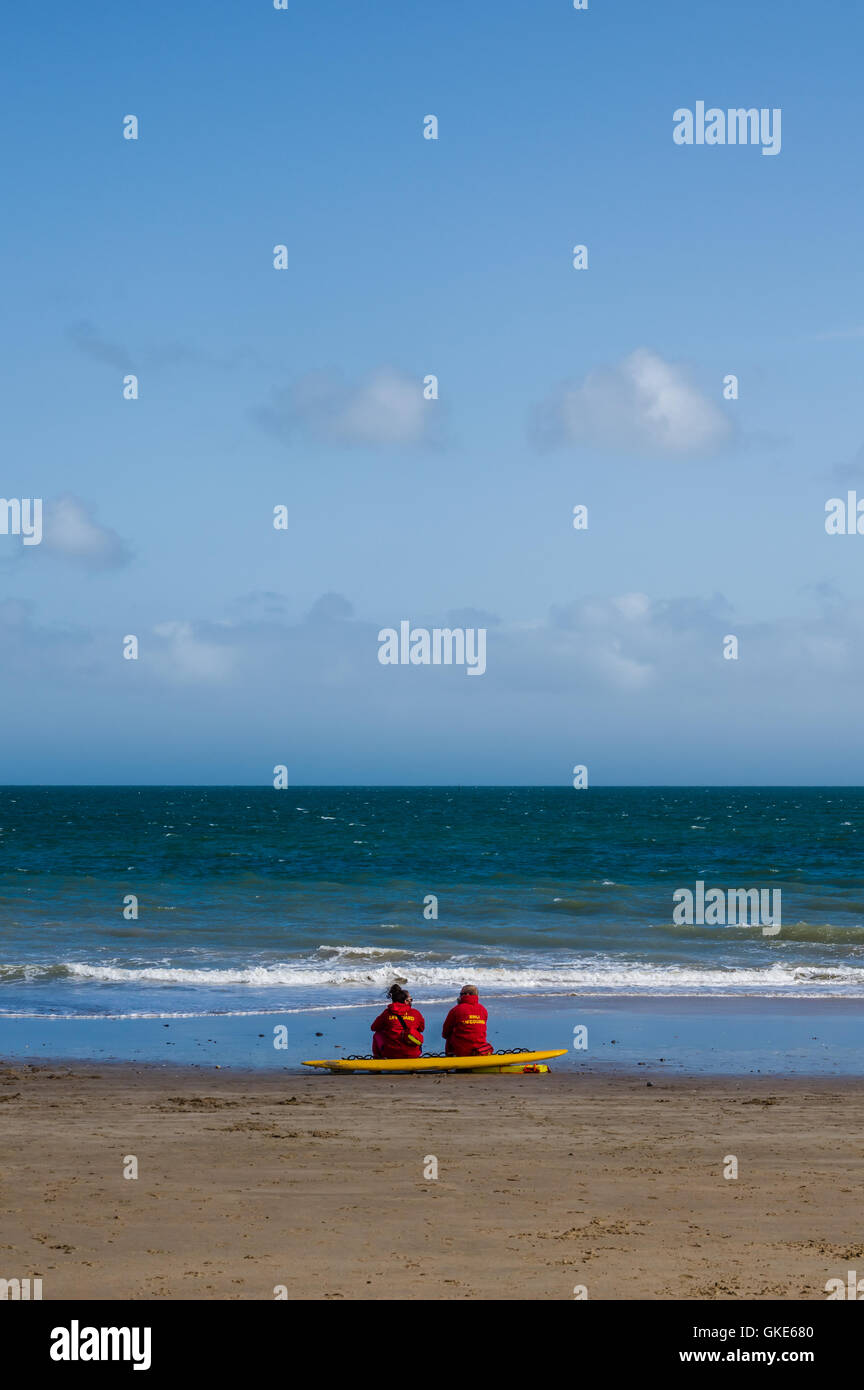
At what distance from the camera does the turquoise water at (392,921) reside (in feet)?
68.7

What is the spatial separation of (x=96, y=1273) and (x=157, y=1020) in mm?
10630

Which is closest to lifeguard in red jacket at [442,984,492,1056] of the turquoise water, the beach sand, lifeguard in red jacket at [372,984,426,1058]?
lifeguard in red jacket at [372,984,426,1058]

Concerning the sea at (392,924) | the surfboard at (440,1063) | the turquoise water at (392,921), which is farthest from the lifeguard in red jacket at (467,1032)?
the turquoise water at (392,921)

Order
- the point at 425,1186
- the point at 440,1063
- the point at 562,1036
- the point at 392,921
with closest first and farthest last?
the point at 425,1186, the point at 440,1063, the point at 562,1036, the point at 392,921

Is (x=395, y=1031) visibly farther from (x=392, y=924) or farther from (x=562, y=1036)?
(x=392, y=924)

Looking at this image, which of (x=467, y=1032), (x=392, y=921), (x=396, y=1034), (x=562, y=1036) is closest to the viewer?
(x=396, y=1034)

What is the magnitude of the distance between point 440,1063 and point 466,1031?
494 mm

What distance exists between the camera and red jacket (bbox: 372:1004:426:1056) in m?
14.4

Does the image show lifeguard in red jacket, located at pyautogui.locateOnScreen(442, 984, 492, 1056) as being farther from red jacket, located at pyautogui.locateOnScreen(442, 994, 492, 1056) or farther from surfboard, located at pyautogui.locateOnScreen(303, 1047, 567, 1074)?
surfboard, located at pyautogui.locateOnScreen(303, 1047, 567, 1074)

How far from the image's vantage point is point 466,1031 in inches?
574

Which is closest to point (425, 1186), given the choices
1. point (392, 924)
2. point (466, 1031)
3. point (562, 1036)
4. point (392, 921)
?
point (466, 1031)

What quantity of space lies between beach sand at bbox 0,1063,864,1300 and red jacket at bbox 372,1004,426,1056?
80 centimetres
